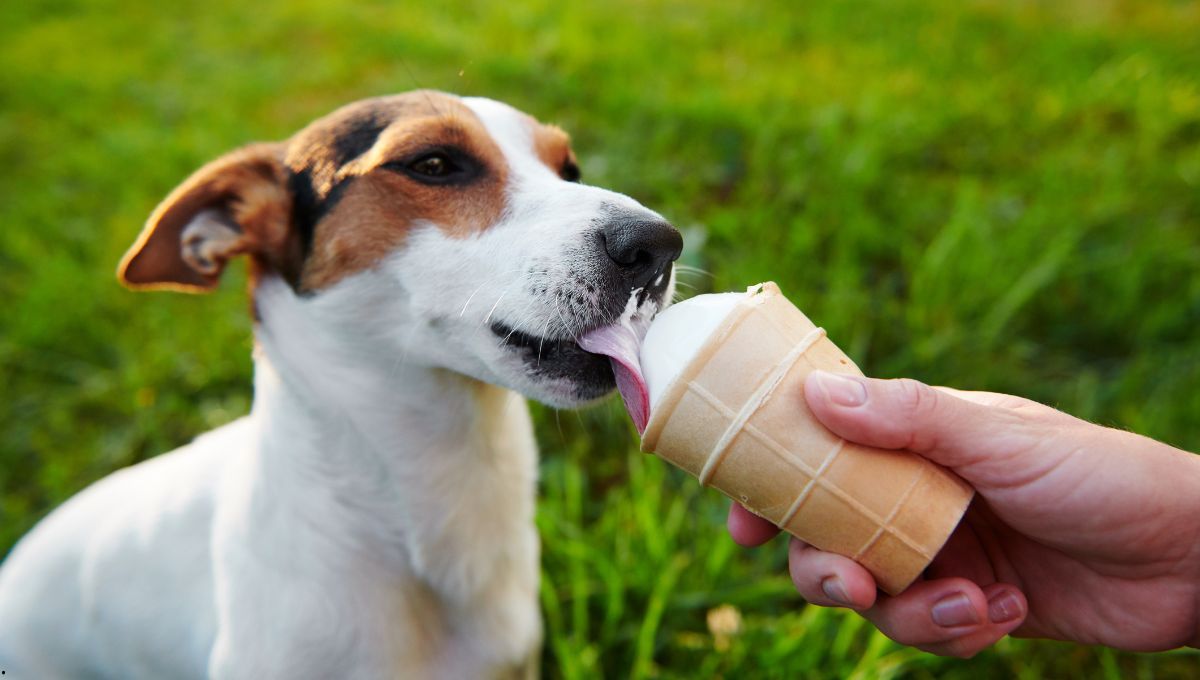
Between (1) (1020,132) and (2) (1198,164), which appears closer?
(2) (1198,164)

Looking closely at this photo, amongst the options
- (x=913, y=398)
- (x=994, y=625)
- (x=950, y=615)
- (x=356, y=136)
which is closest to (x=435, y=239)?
(x=356, y=136)

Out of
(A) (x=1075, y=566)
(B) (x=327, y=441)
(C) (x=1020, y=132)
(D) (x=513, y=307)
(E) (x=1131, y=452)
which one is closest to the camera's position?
(E) (x=1131, y=452)

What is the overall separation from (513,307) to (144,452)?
2600 mm

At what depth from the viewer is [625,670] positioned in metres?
2.50

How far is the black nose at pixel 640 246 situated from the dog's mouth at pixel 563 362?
20 cm

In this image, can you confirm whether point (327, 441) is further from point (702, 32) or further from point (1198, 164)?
point (702, 32)

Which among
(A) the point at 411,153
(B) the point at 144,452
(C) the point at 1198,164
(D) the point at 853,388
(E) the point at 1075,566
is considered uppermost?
(A) the point at 411,153

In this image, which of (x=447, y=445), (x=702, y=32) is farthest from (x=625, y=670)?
(x=702, y=32)

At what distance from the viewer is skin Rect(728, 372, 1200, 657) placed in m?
1.49

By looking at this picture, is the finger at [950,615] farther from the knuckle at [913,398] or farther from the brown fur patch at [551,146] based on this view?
the brown fur patch at [551,146]

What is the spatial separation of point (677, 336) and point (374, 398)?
87 centimetres

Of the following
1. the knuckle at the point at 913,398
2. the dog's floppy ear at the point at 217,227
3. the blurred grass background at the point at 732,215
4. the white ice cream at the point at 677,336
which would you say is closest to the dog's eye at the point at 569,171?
the blurred grass background at the point at 732,215

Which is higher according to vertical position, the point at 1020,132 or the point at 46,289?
the point at 1020,132

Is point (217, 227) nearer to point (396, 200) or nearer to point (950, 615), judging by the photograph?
point (396, 200)
